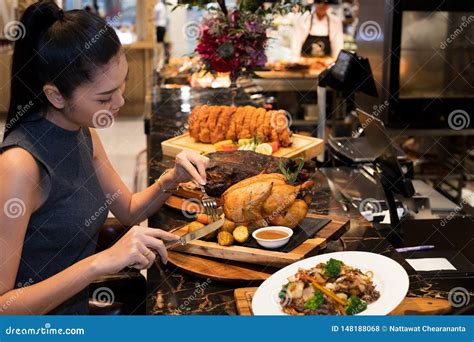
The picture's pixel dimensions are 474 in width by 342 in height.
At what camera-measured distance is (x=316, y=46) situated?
7000 mm

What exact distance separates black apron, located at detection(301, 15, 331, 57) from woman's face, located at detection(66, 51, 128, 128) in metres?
5.25

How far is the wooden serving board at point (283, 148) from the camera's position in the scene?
10.1ft

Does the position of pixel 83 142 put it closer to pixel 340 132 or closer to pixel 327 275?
pixel 327 275

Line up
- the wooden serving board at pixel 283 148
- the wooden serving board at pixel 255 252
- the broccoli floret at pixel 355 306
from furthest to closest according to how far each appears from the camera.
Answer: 1. the wooden serving board at pixel 283 148
2. the wooden serving board at pixel 255 252
3. the broccoli floret at pixel 355 306

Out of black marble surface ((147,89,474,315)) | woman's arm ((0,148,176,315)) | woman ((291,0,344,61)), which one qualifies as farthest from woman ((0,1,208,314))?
woman ((291,0,344,61))

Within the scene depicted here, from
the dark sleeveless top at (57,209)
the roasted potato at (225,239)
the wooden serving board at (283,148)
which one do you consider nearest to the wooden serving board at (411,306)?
the roasted potato at (225,239)

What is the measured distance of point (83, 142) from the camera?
2.03 meters

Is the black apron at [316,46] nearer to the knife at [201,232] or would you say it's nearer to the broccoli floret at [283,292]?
the knife at [201,232]

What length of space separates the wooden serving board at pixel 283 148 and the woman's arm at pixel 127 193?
→ 76cm

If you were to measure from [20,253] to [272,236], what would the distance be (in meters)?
0.67

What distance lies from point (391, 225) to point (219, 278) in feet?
3.93

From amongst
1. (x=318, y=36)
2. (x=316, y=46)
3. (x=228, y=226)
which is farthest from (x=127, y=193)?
(x=318, y=36)

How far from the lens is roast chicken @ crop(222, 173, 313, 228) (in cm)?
196
